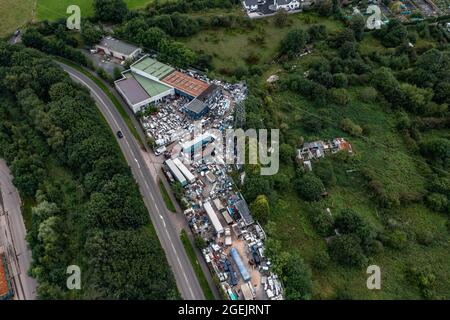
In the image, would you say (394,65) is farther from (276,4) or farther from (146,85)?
(146,85)

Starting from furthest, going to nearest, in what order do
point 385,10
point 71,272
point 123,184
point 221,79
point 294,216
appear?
point 385,10 < point 221,79 < point 294,216 < point 123,184 < point 71,272

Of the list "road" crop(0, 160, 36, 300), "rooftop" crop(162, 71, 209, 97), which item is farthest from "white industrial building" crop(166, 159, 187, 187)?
"road" crop(0, 160, 36, 300)

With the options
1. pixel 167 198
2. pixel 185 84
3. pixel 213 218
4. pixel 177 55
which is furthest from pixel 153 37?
pixel 213 218

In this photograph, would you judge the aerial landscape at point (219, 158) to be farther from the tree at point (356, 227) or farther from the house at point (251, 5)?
the house at point (251, 5)

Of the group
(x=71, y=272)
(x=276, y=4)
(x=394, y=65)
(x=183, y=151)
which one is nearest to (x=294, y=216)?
(x=183, y=151)

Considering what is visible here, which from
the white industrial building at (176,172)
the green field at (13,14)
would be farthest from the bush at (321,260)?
the green field at (13,14)

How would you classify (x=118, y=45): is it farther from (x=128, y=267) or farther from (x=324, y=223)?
(x=324, y=223)
